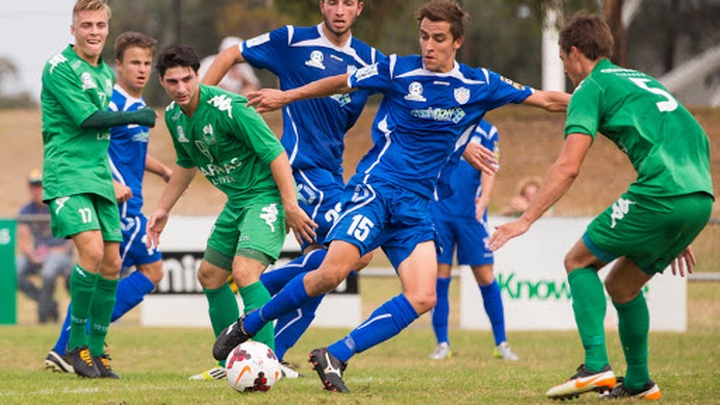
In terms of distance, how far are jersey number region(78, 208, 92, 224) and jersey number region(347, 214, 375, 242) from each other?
1913 mm

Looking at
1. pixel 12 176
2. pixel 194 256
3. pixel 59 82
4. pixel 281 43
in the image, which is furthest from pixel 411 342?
pixel 12 176

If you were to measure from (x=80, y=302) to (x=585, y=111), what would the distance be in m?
3.63

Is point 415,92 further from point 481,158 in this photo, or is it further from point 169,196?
point 169,196

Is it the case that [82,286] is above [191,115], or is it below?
below

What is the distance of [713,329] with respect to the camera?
41.9 feet

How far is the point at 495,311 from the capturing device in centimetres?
1054

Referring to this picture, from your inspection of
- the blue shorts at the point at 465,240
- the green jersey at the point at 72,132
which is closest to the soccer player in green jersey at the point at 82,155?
the green jersey at the point at 72,132

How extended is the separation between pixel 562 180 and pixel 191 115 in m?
2.49

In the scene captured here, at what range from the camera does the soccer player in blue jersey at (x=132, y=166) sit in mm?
8656

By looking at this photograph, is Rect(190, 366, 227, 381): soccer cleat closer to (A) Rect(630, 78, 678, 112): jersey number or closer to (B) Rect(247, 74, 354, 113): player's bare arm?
(B) Rect(247, 74, 354, 113): player's bare arm

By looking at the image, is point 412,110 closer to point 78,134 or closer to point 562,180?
point 562,180

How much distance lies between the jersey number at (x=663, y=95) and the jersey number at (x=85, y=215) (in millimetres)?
3466

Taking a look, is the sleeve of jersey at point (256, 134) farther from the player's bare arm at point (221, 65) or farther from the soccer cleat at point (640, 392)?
the soccer cleat at point (640, 392)

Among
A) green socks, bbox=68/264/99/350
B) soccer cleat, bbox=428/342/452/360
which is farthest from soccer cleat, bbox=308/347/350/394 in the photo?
soccer cleat, bbox=428/342/452/360
